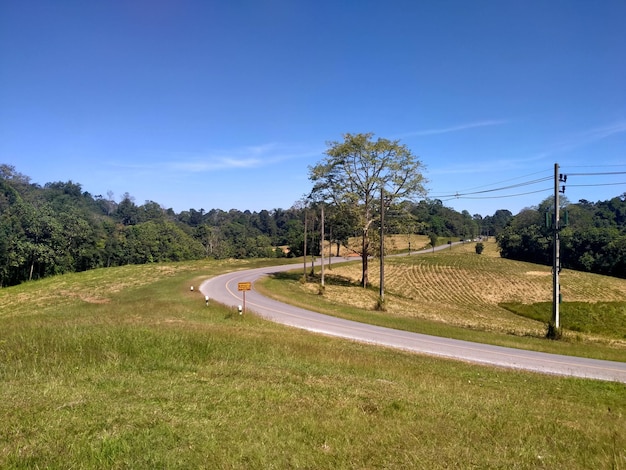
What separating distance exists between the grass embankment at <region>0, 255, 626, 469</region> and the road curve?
2.41m

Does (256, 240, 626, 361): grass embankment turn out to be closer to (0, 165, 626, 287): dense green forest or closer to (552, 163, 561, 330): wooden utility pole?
(552, 163, 561, 330): wooden utility pole

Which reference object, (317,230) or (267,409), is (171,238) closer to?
(317,230)

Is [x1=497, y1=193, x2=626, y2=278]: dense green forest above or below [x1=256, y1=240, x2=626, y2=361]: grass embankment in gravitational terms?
above

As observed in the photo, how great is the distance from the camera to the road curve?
15.4m

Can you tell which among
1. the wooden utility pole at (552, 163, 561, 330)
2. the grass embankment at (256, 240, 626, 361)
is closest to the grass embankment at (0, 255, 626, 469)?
the wooden utility pole at (552, 163, 561, 330)

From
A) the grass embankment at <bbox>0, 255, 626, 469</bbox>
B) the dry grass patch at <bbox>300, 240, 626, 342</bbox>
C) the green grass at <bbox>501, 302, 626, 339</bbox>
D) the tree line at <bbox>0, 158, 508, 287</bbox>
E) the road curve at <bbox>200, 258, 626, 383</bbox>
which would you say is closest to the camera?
the grass embankment at <bbox>0, 255, 626, 469</bbox>

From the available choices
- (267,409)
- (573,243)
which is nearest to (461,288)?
(267,409)

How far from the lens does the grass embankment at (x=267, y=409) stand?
5227mm

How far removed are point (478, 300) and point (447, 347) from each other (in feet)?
105

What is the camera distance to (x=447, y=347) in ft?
60.5

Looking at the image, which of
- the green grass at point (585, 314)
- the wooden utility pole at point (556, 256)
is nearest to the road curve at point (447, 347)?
the wooden utility pole at point (556, 256)

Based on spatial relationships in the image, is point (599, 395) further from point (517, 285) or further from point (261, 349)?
point (517, 285)

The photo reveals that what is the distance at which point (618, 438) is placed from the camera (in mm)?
6520

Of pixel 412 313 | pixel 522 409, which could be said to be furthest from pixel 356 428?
pixel 412 313
